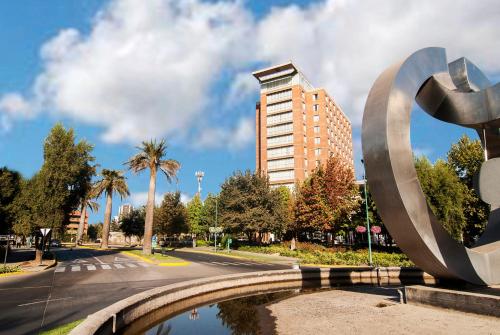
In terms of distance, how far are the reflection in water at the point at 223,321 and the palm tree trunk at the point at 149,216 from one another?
72.5ft

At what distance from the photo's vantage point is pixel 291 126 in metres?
79.0

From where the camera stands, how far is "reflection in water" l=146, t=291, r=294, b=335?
7926mm

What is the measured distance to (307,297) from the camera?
1155cm

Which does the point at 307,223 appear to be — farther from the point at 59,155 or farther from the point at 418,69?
the point at 418,69

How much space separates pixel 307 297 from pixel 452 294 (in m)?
4.38

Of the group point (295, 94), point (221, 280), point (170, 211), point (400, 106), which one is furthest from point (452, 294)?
point (295, 94)

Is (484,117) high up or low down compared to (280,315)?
up

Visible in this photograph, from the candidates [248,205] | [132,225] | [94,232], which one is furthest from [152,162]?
[94,232]

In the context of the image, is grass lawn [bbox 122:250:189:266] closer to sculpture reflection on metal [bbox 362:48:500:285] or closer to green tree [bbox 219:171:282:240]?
green tree [bbox 219:171:282:240]

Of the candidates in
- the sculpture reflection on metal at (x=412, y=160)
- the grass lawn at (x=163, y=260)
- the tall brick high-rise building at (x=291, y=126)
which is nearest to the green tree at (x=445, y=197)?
the sculpture reflection on metal at (x=412, y=160)

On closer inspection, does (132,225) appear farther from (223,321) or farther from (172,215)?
(223,321)

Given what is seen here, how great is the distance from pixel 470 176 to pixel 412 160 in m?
33.9

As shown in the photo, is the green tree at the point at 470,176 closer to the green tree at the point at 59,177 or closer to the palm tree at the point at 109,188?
the green tree at the point at 59,177

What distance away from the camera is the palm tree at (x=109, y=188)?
47.5 metres
